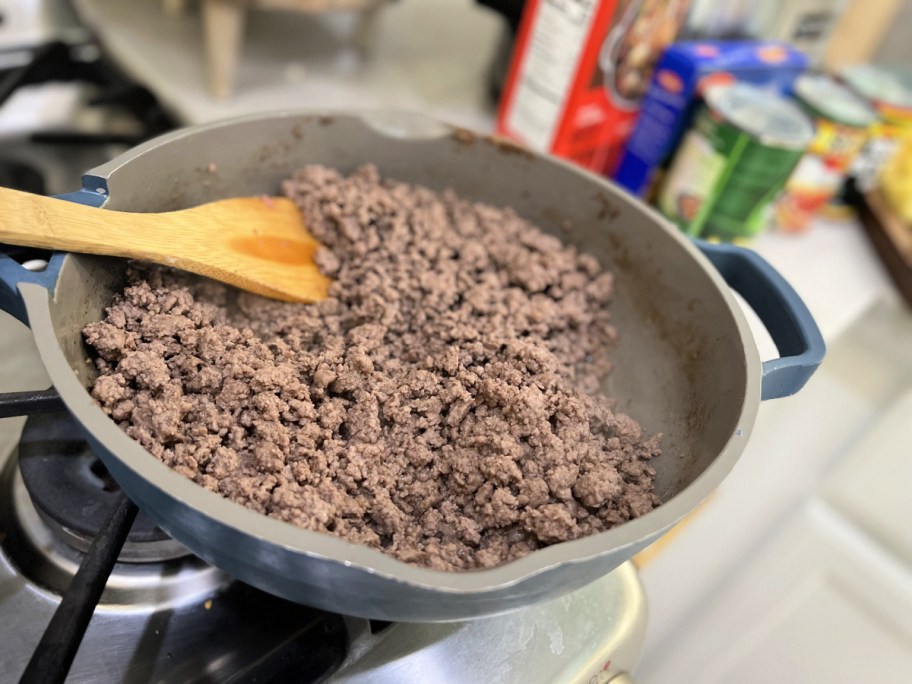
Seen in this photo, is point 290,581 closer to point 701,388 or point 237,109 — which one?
point 701,388

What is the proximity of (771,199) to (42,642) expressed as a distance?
875 mm

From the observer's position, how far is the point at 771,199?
0.88 m

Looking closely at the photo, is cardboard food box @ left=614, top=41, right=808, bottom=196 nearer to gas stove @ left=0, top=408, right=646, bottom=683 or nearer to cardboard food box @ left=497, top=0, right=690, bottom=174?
cardboard food box @ left=497, top=0, right=690, bottom=174

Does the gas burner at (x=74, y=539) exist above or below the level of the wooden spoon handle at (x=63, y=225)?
below

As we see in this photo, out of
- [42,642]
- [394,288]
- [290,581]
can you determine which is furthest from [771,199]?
[42,642]

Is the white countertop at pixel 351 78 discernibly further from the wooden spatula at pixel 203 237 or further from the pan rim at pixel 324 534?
the pan rim at pixel 324 534

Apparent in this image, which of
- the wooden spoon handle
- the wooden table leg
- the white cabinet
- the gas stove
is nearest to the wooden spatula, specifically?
the wooden spoon handle

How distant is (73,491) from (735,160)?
780 mm

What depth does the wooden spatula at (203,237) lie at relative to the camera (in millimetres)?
470

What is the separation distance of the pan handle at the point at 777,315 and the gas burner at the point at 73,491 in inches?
19.0

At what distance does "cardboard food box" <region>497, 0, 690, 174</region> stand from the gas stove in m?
0.63

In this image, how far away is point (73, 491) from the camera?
532 mm

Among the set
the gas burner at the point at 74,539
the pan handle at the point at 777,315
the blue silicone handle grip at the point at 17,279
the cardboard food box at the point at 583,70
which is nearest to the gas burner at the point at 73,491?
the gas burner at the point at 74,539

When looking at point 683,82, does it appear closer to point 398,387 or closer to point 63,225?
point 398,387
